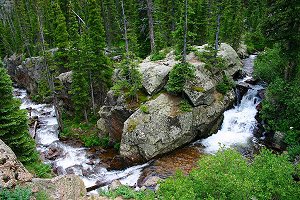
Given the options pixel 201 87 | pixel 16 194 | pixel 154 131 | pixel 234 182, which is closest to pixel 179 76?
pixel 201 87

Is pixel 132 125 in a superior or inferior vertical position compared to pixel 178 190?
inferior

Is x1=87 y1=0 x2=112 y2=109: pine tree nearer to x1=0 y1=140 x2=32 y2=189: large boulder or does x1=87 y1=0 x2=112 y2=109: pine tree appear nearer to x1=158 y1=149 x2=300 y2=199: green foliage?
x1=0 y1=140 x2=32 y2=189: large boulder

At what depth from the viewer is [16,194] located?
11414mm

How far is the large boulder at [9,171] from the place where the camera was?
12305mm

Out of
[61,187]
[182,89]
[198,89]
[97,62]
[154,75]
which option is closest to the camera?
[61,187]

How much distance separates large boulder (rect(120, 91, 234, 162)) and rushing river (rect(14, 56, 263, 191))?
989mm

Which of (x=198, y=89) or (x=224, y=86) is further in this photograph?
(x=224, y=86)

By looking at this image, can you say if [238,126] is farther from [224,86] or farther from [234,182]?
[234,182]

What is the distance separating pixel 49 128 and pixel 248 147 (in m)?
23.2

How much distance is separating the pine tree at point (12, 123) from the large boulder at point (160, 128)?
318 inches

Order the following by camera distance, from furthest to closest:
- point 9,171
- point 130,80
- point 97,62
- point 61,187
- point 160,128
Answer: point 97,62, point 130,80, point 160,128, point 61,187, point 9,171

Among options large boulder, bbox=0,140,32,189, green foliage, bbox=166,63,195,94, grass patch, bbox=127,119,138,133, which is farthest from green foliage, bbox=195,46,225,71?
large boulder, bbox=0,140,32,189

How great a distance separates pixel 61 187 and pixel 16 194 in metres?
2.44

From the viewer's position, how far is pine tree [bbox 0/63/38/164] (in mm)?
16967
